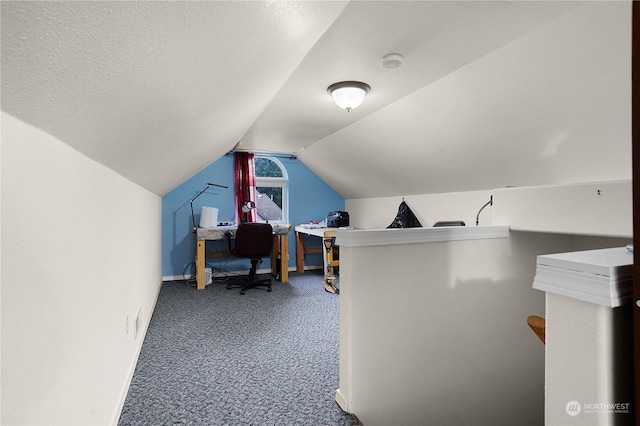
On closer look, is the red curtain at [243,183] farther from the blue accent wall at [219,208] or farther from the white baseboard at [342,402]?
the white baseboard at [342,402]

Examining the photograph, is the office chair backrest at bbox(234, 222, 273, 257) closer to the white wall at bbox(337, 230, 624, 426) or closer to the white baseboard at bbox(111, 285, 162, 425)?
the white baseboard at bbox(111, 285, 162, 425)

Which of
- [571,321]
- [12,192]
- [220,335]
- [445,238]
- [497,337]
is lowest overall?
[220,335]

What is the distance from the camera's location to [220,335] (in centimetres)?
277

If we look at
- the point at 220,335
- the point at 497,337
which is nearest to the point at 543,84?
the point at 497,337

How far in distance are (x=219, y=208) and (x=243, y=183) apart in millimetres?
580

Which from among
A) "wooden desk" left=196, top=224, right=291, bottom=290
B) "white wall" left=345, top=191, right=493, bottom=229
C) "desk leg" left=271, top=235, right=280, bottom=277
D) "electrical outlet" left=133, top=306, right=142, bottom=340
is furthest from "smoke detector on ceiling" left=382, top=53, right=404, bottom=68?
"desk leg" left=271, top=235, right=280, bottom=277

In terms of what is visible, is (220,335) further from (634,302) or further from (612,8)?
(612,8)

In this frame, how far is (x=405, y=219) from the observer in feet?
14.8

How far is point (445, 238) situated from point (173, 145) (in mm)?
1707

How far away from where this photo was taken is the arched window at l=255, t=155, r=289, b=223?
5.70m

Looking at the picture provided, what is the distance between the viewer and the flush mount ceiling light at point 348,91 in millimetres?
2592

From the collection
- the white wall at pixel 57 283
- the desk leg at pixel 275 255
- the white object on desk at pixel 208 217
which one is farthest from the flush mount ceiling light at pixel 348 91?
the desk leg at pixel 275 255

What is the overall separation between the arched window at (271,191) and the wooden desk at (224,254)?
701 millimetres

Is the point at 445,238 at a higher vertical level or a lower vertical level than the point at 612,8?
lower
